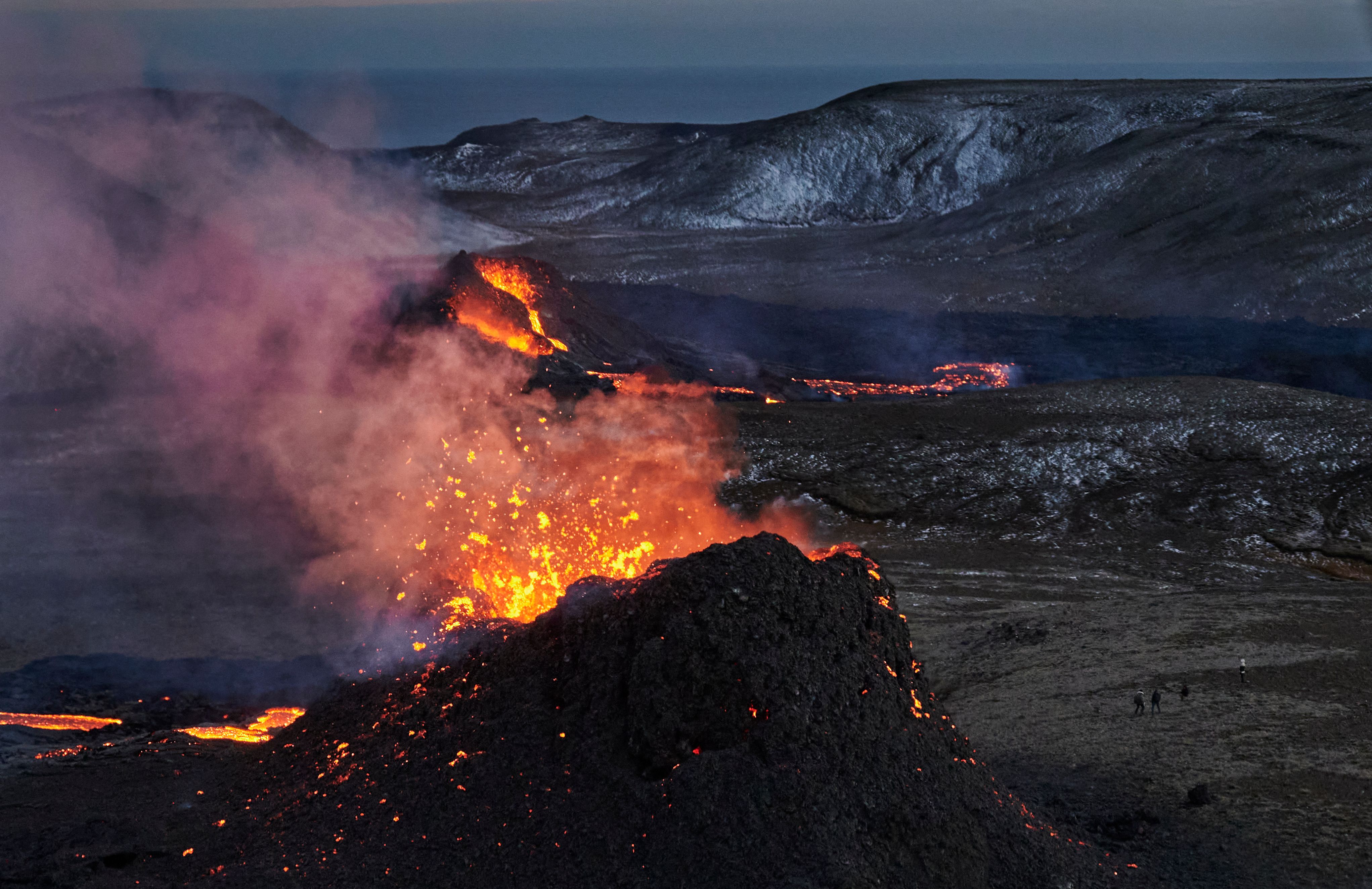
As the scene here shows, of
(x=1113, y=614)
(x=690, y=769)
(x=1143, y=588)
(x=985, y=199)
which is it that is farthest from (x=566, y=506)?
(x=985, y=199)

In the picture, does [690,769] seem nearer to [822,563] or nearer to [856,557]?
[822,563]

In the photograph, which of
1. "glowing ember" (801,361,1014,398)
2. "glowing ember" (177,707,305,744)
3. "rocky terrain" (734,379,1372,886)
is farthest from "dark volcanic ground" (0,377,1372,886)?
"glowing ember" (801,361,1014,398)

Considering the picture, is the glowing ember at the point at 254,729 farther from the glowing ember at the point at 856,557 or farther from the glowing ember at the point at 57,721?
the glowing ember at the point at 856,557

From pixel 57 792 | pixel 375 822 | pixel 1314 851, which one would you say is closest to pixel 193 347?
pixel 57 792

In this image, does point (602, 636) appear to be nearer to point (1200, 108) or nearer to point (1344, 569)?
point (1344, 569)

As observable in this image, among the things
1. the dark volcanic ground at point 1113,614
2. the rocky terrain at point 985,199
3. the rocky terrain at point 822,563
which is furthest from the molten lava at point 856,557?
the rocky terrain at point 985,199

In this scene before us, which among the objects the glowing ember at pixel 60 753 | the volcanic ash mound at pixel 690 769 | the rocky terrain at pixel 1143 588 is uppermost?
the volcanic ash mound at pixel 690 769
